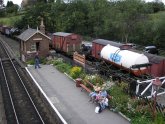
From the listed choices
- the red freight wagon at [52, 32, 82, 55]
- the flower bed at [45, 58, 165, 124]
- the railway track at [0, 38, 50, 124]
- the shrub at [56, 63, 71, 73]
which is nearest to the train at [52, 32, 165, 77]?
the flower bed at [45, 58, 165, 124]

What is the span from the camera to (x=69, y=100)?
2164 centimetres

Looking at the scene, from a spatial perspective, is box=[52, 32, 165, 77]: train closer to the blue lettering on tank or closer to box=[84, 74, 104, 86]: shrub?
the blue lettering on tank

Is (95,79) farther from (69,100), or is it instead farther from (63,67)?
(63,67)

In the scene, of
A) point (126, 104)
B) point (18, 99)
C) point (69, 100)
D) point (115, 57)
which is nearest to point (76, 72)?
point (115, 57)

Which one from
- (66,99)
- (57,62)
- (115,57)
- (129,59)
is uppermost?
(129,59)

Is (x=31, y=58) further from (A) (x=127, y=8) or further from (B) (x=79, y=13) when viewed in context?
(B) (x=79, y=13)

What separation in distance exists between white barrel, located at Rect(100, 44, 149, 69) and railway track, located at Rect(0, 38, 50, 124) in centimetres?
711

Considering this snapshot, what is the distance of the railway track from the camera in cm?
2062

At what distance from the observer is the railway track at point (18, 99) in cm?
2062

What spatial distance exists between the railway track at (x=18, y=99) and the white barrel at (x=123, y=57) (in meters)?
7.11

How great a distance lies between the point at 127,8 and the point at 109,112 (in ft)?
110

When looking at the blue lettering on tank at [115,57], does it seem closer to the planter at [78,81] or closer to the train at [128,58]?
the train at [128,58]

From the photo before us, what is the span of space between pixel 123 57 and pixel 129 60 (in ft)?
3.21

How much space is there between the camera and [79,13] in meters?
62.1
